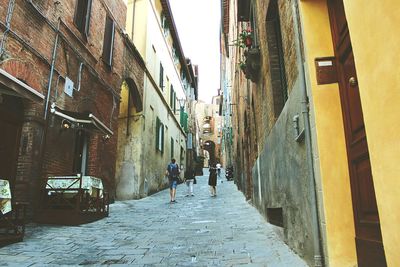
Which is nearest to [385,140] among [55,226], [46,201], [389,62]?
[389,62]

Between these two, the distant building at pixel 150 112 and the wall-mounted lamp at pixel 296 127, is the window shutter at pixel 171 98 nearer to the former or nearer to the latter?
the distant building at pixel 150 112

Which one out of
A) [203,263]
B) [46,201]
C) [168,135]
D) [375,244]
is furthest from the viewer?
[168,135]

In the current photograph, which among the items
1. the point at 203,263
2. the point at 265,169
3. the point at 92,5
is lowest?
the point at 203,263

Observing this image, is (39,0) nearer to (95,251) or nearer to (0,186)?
(0,186)

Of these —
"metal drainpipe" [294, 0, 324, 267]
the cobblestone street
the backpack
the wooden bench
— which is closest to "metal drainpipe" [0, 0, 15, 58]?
the wooden bench

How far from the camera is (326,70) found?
298 centimetres

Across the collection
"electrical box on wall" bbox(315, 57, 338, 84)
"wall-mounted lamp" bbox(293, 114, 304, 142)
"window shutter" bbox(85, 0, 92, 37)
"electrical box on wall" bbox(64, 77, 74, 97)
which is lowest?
"wall-mounted lamp" bbox(293, 114, 304, 142)

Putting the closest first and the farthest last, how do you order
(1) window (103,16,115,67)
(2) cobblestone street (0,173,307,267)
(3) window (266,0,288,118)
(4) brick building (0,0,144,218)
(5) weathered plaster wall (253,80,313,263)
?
(5) weathered plaster wall (253,80,313,263), (2) cobblestone street (0,173,307,267), (3) window (266,0,288,118), (4) brick building (0,0,144,218), (1) window (103,16,115,67)

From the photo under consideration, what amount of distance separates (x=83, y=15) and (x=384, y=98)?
9.17 metres

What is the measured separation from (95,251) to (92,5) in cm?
771

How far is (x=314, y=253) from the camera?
294cm

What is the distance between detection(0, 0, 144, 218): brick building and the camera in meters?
6.22

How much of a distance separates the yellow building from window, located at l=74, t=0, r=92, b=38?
24.1ft

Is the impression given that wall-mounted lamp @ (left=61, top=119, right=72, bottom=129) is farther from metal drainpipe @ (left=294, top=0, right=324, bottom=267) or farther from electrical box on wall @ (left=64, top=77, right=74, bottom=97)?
metal drainpipe @ (left=294, top=0, right=324, bottom=267)
